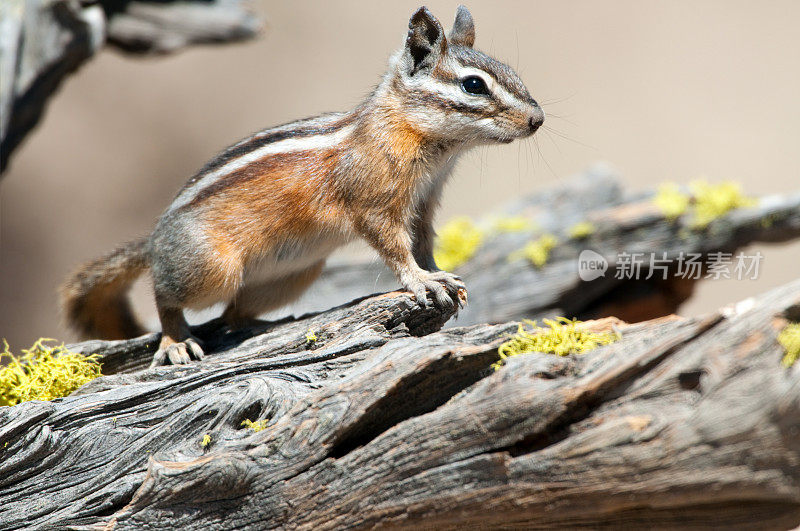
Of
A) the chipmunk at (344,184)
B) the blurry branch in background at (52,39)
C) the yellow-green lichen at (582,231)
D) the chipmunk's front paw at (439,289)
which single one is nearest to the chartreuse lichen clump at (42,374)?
the chipmunk at (344,184)

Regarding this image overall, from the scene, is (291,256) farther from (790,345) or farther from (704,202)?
(704,202)

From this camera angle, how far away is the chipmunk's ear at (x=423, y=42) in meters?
4.09

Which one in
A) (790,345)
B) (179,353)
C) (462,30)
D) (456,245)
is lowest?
(179,353)

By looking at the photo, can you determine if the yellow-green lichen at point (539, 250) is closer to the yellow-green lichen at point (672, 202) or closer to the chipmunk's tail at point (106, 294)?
the yellow-green lichen at point (672, 202)

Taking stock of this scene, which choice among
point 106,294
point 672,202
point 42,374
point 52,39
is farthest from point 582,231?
point 52,39

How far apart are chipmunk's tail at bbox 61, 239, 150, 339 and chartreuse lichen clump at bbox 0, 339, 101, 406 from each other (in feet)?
2.28

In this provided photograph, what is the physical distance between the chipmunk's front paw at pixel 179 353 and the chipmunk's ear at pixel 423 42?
6.85ft

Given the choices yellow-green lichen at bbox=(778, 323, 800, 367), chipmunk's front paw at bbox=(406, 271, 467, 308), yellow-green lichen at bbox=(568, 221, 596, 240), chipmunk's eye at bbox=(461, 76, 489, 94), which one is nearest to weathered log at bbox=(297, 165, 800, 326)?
yellow-green lichen at bbox=(568, 221, 596, 240)

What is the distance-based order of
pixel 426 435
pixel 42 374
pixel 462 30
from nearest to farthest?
pixel 426 435
pixel 42 374
pixel 462 30

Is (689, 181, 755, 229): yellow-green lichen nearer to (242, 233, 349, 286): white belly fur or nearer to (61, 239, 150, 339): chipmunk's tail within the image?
(242, 233, 349, 286): white belly fur

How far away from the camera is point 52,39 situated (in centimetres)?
623

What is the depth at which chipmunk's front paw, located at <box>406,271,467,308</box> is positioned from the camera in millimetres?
3965

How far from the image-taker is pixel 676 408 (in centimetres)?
239

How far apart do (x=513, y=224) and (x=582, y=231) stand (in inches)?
27.9
